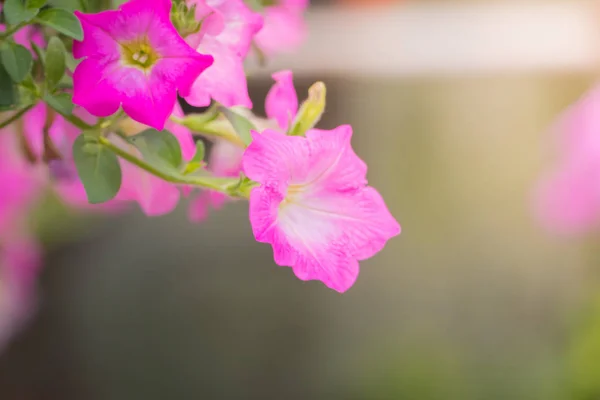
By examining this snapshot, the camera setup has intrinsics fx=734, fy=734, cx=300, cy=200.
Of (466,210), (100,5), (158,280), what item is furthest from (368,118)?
(100,5)

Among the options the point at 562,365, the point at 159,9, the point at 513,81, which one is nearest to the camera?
the point at 159,9

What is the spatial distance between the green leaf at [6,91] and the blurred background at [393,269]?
1.24 metres

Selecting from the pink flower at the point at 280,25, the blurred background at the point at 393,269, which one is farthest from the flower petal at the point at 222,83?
the blurred background at the point at 393,269

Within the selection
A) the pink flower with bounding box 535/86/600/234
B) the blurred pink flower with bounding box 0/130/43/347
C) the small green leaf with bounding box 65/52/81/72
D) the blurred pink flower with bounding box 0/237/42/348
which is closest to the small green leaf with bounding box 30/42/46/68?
the small green leaf with bounding box 65/52/81/72

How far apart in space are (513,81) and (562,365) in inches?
24.3

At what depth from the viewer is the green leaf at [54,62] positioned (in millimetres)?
309

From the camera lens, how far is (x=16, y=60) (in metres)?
0.31

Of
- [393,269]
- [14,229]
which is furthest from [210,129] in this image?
[393,269]

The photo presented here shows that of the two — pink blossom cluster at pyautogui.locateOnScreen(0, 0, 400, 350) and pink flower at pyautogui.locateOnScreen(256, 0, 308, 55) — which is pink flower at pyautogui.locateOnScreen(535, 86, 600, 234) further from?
pink blossom cluster at pyautogui.locateOnScreen(0, 0, 400, 350)

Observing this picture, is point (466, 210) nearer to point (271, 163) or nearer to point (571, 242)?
point (571, 242)

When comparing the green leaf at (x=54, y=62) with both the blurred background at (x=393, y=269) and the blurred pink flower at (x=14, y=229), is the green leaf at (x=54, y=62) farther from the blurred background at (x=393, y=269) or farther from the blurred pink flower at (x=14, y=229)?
the blurred background at (x=393, y=269)

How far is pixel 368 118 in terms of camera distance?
1.63m

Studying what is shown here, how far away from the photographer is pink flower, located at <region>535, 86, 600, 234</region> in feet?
3.82

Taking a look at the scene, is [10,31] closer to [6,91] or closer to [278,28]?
[6,91]
